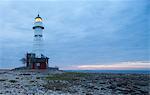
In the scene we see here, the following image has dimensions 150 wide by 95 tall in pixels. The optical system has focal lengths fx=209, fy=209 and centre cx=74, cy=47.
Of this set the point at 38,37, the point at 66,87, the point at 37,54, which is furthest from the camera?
the point at 38,37

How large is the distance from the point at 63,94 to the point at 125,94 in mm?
4635

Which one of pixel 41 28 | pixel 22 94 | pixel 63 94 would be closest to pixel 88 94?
pixel 63 94

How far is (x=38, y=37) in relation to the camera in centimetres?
4688

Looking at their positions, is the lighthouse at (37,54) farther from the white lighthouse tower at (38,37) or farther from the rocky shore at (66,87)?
the rocky shore at (66,87)

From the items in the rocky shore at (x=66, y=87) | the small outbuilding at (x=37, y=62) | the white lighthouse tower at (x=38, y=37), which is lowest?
the rocky shore at (x=66, y=87)

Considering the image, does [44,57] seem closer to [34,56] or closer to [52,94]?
[34,56]

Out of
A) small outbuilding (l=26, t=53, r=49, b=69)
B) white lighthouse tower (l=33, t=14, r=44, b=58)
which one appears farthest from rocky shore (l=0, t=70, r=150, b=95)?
white lighthouse tower (l=33, t=14, r=44, b=58)

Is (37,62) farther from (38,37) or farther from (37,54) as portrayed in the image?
(38,37)

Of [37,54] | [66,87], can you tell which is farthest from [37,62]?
[66,87]

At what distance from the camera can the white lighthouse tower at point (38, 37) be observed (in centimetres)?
4569

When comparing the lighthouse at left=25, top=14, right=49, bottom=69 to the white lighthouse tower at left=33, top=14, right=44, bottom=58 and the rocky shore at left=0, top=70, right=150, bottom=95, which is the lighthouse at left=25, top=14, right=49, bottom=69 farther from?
the rocky shore at left=0, top=70, right=150, bottom=95

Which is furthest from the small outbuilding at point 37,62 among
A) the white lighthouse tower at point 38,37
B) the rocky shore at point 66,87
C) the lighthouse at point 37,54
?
the rocky shore at point 66,87

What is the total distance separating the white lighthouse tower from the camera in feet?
150

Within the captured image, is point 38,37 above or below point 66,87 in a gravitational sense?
above
